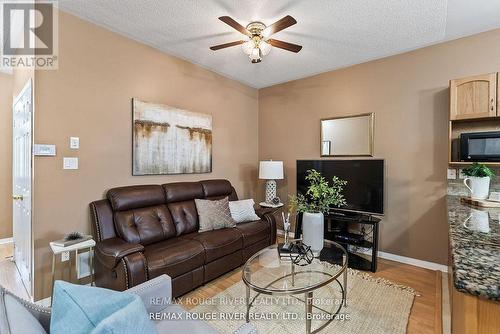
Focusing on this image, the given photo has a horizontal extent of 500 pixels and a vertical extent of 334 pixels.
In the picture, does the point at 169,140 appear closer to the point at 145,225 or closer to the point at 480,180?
the point at 145,225

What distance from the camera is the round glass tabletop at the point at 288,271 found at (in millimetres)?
1658

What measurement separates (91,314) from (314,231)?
5.60ft

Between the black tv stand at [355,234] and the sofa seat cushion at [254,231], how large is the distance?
525 millimetres

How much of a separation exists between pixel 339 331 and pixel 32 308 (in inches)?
75.5

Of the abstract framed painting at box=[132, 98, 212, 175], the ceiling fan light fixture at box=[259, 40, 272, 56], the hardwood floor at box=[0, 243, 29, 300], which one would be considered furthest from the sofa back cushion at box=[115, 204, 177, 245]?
the ceiling fan light fixture at box=[259, 40, 272, 56]

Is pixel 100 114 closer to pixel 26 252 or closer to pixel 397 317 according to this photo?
pixel 26 252

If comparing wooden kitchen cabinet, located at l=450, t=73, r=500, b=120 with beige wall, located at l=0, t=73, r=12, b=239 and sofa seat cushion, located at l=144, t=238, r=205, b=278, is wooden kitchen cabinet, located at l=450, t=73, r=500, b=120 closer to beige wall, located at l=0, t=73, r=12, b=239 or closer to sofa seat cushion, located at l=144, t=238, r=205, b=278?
sofa seat cushion, located at l=144, t=238, r=205, b=278

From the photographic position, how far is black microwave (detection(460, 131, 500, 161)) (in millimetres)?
2326

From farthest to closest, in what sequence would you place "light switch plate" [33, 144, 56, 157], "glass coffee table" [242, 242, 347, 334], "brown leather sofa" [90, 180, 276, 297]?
"light switch plate" [33, 144, 56, 157] < "brown leather sofa" [90, 180, 276, 297] < "glass coffee table" [242, 242, 347, 334]

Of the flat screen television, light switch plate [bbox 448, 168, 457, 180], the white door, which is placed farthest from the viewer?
the flat screen television

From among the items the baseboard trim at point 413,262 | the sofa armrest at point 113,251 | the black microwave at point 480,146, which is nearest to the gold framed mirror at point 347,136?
the black microwave at point 480,146

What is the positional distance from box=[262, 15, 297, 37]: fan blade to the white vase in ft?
5.27

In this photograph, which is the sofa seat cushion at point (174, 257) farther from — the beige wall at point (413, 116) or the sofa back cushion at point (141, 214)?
the beige wall at point (413, 116)

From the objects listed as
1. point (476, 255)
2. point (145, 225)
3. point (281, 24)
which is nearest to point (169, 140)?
point (145, 225)
